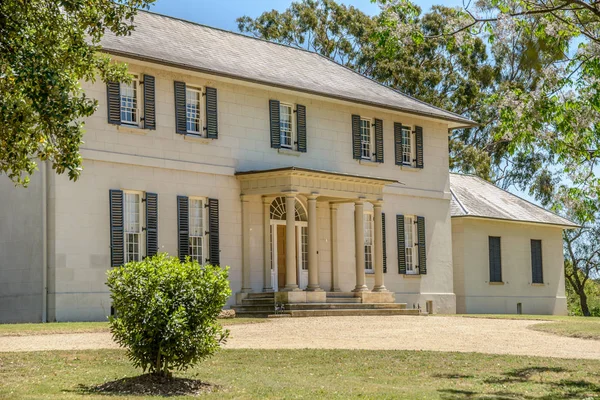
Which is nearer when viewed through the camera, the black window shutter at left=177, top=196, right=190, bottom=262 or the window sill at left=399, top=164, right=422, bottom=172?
the black window shutter at left=177, top=196, right=190, bottom=262

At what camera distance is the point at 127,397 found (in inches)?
443

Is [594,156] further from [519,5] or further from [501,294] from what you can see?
[501,294]

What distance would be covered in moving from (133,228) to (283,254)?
5.82 m

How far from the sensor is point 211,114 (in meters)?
27.6

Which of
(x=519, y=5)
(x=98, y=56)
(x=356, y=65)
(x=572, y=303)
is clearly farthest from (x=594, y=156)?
(x=572, y=303)

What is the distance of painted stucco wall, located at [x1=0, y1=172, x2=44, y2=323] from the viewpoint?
963 inches

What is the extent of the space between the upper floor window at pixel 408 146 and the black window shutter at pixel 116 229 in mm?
11910

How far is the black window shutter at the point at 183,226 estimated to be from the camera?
26.7 meters

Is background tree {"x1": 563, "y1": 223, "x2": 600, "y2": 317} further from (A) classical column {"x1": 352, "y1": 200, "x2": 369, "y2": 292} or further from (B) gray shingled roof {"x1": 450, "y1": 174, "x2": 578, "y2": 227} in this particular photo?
(A) classical column {"x1": 352, "y1": 200, "x2": 369, "y2": 292}

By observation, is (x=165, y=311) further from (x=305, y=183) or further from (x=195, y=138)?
(x=305, y=183)

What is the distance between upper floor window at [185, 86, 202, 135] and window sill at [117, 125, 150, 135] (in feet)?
5.22

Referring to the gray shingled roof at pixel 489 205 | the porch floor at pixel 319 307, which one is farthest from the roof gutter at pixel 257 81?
the porch floor at pixel 319 307

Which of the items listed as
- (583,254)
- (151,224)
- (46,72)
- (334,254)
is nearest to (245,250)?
(151,224)

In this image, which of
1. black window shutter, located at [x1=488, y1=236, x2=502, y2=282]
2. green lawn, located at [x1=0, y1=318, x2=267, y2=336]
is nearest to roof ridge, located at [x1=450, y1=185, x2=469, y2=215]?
black window shutter, located at [x1=488, y1=236, x2=502, y2=282]
